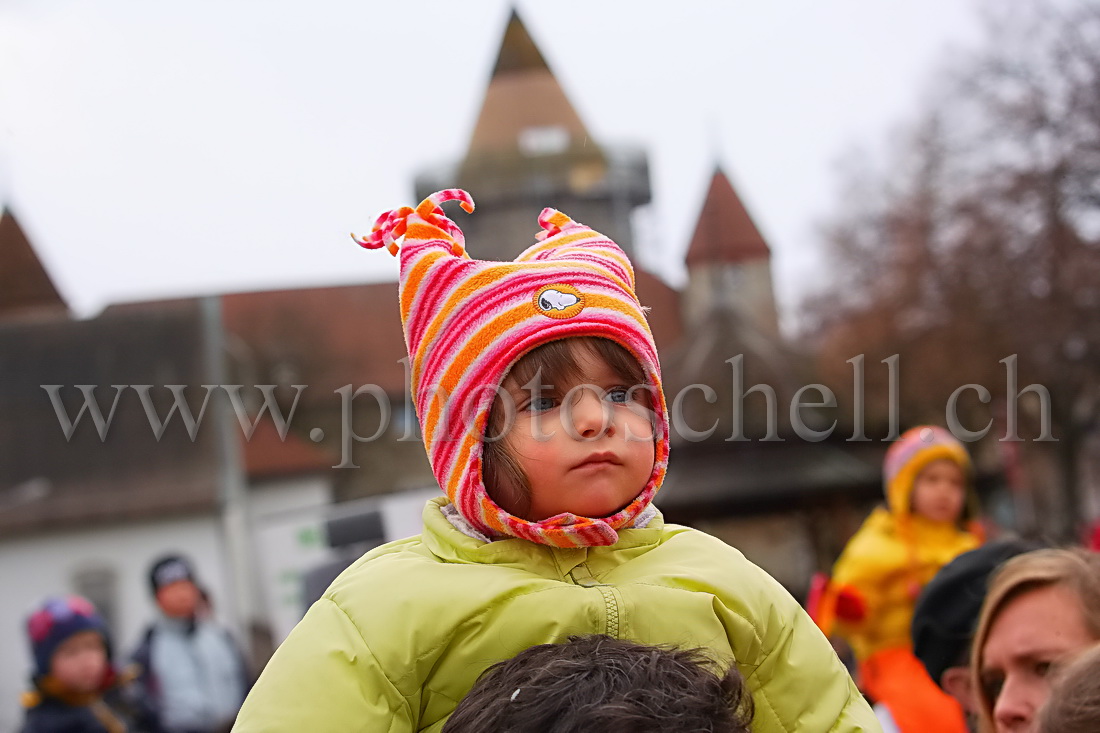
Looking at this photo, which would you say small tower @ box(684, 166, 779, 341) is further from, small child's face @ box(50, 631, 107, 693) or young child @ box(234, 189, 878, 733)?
young child @ box(234, 189, 878, 733)

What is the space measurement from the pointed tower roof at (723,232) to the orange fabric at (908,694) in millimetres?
22782

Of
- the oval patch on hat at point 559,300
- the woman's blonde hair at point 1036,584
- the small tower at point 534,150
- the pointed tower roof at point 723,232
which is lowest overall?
the woman's blonde hair at point 1036,584

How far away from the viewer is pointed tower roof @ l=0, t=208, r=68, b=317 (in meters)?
11.9

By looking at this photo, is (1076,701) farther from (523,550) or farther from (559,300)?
(559,300)

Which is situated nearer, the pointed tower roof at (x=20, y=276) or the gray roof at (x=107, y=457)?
the pointed tower roof at (x=20, y=276)

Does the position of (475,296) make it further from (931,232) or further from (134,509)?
(134,509)

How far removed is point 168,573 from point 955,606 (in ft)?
14.6

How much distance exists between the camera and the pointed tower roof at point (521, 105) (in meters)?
29.4

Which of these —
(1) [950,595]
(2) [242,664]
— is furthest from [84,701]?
(1) [950,595]

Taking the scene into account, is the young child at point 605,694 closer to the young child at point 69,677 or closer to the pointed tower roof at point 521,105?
the young child at point 69,677

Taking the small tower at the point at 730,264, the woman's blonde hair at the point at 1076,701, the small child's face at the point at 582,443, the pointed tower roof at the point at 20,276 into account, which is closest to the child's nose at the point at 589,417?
the small child's face at the point at 582,443

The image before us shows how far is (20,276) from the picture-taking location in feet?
50.0

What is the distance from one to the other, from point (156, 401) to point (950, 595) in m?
23.4

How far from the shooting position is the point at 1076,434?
21359 millimetres
